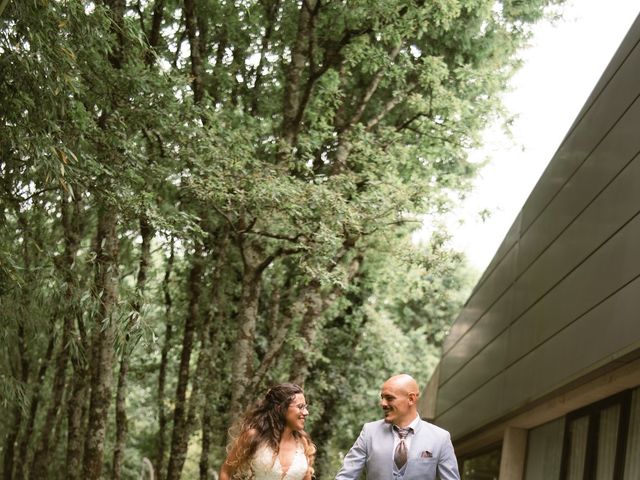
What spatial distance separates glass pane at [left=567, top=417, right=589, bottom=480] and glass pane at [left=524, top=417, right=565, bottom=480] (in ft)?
1.77

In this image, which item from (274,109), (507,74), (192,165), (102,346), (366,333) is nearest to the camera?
(192,165)

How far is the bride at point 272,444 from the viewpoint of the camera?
614 cm

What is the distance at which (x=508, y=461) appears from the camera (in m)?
12.1

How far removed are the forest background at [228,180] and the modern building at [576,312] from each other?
2.50 meters

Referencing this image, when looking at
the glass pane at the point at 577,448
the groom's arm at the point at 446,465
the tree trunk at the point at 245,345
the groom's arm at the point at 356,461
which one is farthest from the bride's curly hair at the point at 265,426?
the tree trunk at the point at 245,345

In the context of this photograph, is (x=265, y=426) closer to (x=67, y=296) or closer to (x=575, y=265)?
(x=67, y=296)

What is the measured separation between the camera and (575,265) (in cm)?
812

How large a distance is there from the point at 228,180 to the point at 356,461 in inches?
248

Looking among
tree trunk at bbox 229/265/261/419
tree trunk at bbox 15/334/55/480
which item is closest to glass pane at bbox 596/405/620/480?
tree trunk at bbox 229/265/261/419

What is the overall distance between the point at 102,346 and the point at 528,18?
30.7 ft

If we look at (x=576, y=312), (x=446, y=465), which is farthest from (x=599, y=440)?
(x=446, y=465)

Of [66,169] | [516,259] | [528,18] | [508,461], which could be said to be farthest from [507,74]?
[66,169]

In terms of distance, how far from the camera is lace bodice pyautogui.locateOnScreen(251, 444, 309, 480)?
6.13 metres

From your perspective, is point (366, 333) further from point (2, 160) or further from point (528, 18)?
point (2, 160)
